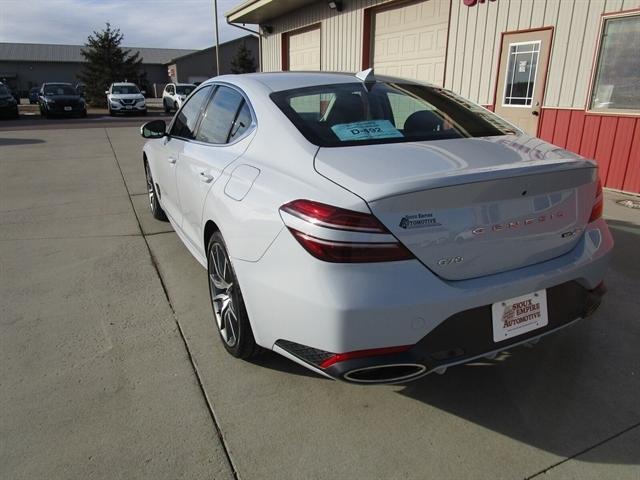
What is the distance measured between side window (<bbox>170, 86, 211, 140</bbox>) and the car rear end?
1.62m

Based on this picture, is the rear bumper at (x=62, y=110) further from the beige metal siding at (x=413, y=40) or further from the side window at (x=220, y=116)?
the side window at (x=220, y=116)

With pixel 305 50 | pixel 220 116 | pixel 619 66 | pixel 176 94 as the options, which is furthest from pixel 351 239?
pixel 176 94

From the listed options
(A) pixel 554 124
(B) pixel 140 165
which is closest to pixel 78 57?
(B) pixel 140 165

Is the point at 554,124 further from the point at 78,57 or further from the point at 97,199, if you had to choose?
the point at 78,57

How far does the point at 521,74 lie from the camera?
7.29 m

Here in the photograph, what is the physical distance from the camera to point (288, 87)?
2.85 m

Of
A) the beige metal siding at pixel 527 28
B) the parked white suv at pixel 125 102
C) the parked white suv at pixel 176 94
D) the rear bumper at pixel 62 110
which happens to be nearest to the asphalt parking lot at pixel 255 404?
the beige metal siding at pixel 527 28

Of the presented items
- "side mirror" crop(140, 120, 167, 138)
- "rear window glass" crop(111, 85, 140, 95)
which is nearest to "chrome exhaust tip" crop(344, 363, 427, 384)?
"side mirror" crop(140, 120, 167, 138)

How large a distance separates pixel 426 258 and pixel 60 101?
2400cm

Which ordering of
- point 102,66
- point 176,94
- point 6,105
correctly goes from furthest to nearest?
1. point 102,66
2. point 176,94
3. point 6,105

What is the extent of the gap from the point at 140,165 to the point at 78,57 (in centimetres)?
6406

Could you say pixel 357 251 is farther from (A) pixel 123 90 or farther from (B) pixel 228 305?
(A) pixel 123 90

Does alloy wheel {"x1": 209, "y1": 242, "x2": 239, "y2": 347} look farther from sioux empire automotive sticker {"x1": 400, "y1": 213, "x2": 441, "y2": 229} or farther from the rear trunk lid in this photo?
sioux empire automotive sticker {"x1": 400, "y1": 213, "x2": 441, "y2": 229}

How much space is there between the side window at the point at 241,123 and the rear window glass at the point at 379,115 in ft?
0.65
